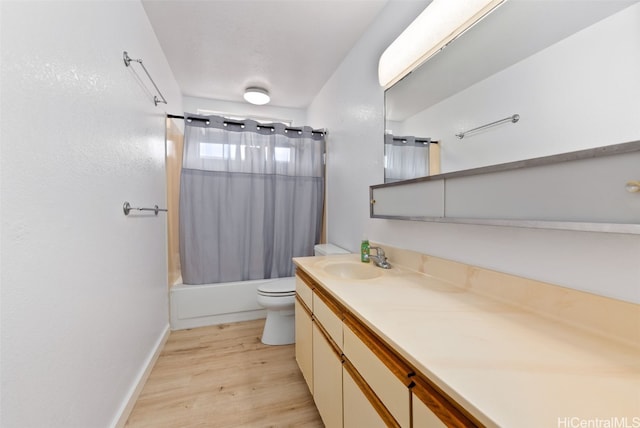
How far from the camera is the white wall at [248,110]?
2.94 meters

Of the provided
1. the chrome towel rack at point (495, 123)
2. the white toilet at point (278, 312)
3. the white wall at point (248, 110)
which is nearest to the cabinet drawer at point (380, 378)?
the chrome towel rack at point (495, 123)

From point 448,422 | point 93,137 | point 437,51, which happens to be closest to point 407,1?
point 437,51

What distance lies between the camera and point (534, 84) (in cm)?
79

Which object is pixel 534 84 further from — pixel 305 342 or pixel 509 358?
pixel 305 342

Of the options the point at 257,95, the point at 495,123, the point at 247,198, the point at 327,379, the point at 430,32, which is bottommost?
the point at 327,379

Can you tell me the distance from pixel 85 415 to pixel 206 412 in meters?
0.59

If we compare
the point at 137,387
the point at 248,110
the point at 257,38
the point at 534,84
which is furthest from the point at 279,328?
the point at 248,110

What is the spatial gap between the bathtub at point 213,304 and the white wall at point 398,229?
1084 millimetres

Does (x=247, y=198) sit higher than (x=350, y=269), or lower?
higher

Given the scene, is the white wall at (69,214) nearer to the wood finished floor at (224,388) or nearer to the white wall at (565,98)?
the wood finished floor at (224,388)

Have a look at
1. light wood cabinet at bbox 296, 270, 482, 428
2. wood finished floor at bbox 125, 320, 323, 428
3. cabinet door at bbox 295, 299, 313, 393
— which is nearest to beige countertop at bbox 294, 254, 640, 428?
light wood cabinet at bbox 296, 270, 482, 428

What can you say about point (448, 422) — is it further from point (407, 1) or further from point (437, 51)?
point (407, 1)

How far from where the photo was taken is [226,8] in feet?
5.31

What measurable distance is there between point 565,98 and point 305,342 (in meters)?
1.55
